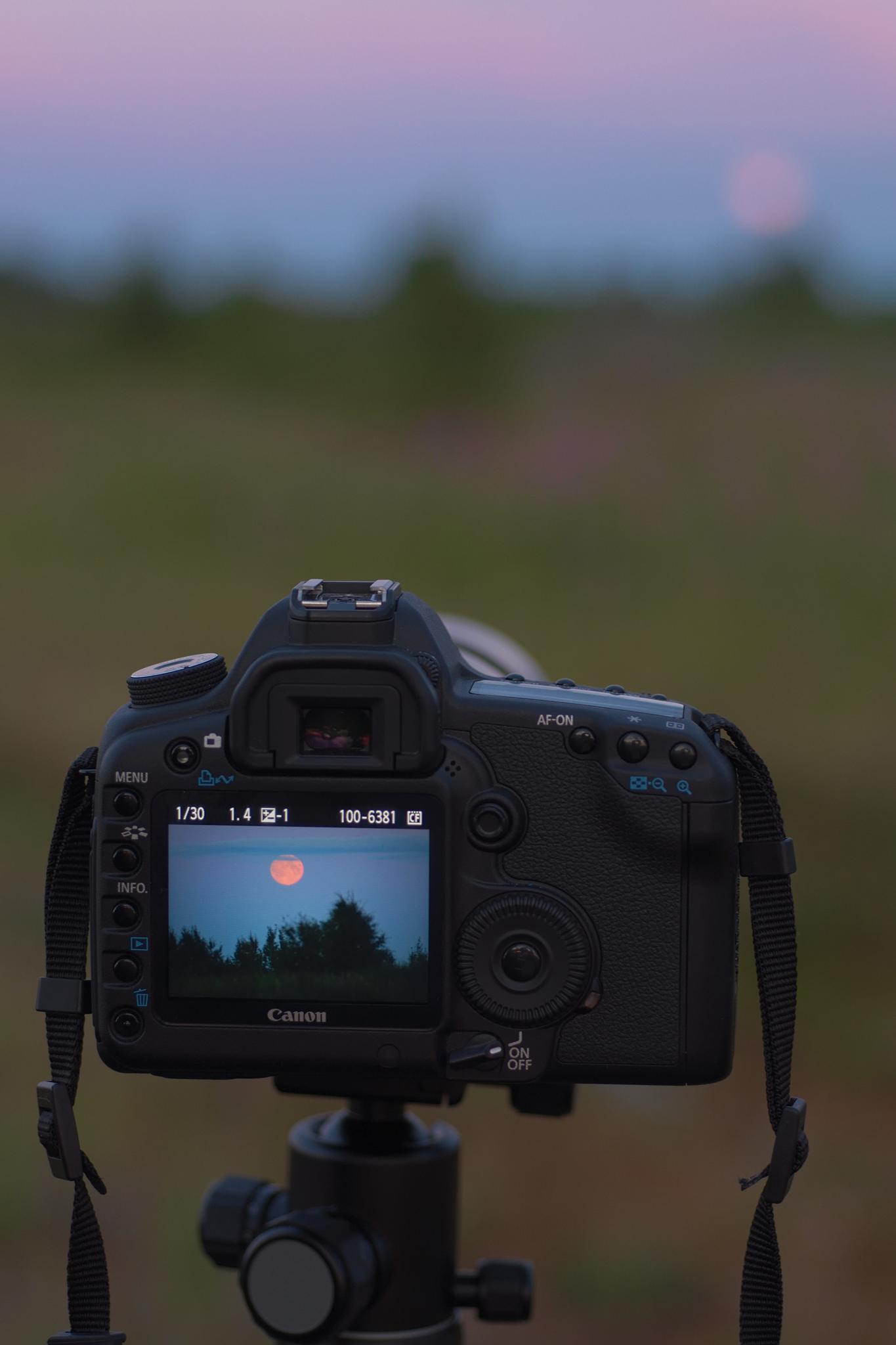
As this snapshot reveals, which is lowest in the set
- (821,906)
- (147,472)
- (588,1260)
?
(588,1260)

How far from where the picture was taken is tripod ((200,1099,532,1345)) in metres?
1.04

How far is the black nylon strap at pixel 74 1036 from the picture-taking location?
1.00 meters

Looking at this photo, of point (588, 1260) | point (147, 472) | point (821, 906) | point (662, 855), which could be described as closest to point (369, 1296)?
point (662, 855)

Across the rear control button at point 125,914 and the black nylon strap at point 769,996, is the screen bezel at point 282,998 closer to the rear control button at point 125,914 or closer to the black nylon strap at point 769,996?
the rear control button at point 125,914

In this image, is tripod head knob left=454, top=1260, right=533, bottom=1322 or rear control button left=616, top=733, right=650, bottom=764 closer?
rear control button left=616, top=733, right=650, bottom=764

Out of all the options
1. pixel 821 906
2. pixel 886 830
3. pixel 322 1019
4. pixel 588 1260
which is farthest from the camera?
pixel 886 830

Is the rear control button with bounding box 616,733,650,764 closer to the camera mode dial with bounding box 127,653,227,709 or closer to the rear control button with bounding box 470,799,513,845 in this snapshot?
the rear control button with bounding box 470,799,513,845

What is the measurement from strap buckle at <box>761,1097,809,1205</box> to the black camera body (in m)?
0.05

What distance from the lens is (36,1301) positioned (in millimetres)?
2975

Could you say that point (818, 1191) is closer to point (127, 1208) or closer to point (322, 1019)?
point (127, 1208)

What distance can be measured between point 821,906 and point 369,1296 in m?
3.86

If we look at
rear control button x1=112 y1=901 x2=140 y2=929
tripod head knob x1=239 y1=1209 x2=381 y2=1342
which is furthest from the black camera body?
tripod head knob x1=239 y1=1209 x2=381 y2=1342

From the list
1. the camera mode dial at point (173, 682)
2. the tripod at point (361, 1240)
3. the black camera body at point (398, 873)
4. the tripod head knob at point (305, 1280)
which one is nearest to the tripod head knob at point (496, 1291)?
the tripod at point (361, 1240)

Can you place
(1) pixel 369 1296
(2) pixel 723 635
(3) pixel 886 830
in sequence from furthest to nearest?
1. (2) pixel 723 635
2. (3) pixel 886 830
3. (1) pixel 369 1296
